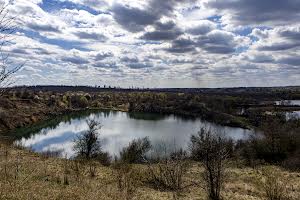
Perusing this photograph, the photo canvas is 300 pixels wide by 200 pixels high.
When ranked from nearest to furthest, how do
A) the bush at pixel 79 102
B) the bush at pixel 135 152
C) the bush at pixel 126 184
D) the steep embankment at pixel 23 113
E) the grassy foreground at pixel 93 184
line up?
the grassy foreground at pixel 93 184, the bush at pixel 126 184, the bush at pixel 135 152, the steep embankment at pixel 23 113, the bush at pixel 79 102

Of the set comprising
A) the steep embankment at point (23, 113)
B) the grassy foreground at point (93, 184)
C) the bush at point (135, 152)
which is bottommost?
the steep embankment at point (23, 113)

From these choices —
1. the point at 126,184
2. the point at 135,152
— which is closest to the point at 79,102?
the point at 135,152

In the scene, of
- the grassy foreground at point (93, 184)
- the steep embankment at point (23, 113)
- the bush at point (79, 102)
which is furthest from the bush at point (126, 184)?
the bush at point (79, 102)

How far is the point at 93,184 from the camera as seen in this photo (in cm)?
1395

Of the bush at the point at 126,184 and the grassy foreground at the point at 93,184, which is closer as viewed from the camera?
the grassy foreground at the point at 93,184

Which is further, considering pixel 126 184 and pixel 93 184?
pixel 126 184

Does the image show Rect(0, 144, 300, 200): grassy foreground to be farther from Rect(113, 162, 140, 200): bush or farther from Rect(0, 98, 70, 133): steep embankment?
Rect(0, 98, 70, 133): steep embankment

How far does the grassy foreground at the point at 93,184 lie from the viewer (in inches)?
346

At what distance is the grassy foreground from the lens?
8.80 m

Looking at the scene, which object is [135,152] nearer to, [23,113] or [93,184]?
[93,184]

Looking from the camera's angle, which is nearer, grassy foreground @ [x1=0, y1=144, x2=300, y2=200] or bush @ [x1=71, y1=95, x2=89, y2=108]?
grassy foreground @ [x1=0, y1=144, x2=300, y2=200]

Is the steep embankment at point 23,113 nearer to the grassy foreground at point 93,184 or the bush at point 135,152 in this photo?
the bush at point 135,152

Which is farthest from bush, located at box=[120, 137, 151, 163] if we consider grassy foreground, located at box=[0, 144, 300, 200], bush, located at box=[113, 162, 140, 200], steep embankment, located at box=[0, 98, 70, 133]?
Answer: steep embankment, located at box=[0, 98, 70, 133]

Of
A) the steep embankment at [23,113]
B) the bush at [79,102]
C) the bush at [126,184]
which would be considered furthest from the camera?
the bush at [79,102]
